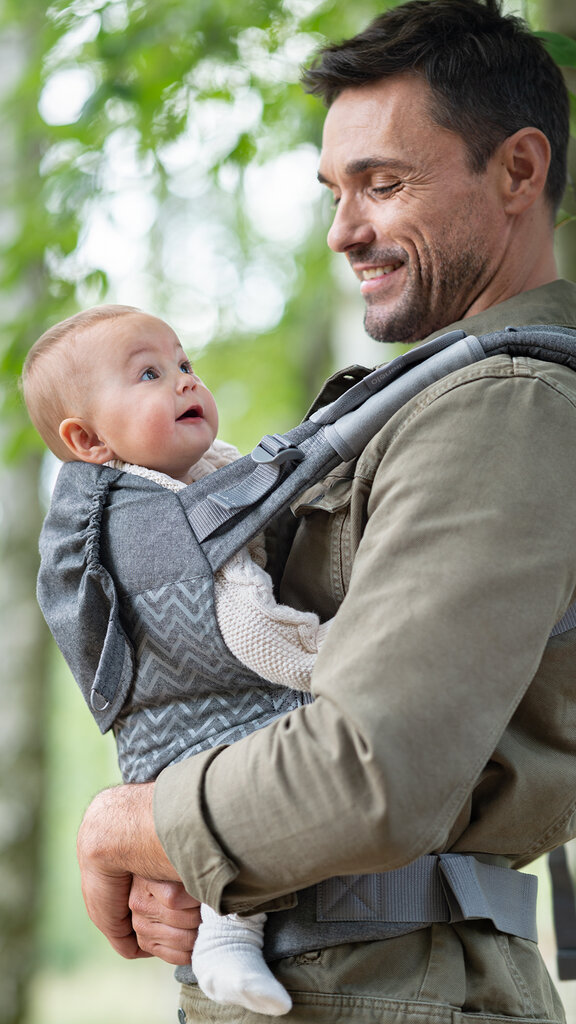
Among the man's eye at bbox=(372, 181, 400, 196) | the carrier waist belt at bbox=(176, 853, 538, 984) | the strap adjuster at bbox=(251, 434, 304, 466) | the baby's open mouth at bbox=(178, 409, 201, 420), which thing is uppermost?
the man's eye at bbox=(372, 181, 400, 196)

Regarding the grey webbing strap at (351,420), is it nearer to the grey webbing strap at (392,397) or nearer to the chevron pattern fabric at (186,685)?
the grey webbing strap at (392,397)

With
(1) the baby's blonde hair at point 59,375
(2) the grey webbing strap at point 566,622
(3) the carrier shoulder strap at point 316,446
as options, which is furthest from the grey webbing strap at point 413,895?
(1) the baby's blonde hair at point 59,375

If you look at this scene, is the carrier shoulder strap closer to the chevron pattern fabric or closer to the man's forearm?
the chevron pattern fabric

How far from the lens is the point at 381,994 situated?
144 centimetres

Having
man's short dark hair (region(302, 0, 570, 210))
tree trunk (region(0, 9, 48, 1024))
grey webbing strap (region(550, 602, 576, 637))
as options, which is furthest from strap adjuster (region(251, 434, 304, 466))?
tree trunk (region(0, 9, 48, 1024))

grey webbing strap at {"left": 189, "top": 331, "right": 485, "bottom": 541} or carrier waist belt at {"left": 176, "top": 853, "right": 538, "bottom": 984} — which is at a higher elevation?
grey webbing strap at {"left": 189, "top": 331, "right": 485, "bottom": 541}

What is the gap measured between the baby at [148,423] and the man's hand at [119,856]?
0.07 metres

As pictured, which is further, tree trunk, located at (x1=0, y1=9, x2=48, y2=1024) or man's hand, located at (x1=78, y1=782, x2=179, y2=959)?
tree trunk, located at (x1=0, y1=9, x2=48, y2=1024)

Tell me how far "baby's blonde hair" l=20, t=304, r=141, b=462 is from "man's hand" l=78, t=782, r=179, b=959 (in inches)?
26.0

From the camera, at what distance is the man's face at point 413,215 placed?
197cm

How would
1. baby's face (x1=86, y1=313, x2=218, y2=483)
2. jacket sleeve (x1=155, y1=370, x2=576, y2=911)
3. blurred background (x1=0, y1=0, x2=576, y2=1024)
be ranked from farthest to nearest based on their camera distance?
blurred background (x1=0, y1=0, x2=576, y2=1024) < baby's face (x1=86, y1=313, x2=218, y2=483) < jacket sleeve (x1=155, y1=370, x2=576, y2=911)

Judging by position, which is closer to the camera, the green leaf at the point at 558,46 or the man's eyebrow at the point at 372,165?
the man's eyebrow at the point at 372,165

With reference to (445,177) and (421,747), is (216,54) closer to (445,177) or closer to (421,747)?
(445,177)

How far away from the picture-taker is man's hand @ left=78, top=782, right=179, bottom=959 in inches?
59.6
